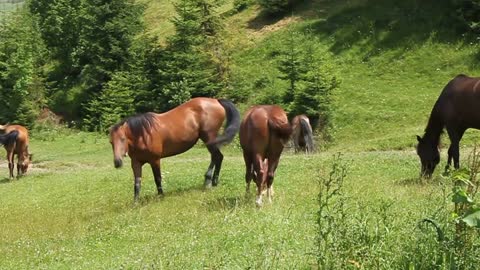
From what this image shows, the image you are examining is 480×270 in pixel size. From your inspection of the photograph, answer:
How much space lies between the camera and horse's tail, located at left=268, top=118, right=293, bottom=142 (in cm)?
1080

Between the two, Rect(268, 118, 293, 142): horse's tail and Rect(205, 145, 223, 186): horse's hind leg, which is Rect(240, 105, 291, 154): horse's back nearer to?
Rect(268, 118, 293, 142): horse's tail

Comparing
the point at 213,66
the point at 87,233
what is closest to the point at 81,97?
the point at 213,66

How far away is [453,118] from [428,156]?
3.24 feet

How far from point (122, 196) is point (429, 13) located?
27.2 m

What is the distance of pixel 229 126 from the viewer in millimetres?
13922

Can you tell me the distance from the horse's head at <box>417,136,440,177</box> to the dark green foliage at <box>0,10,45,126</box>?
33497 mm

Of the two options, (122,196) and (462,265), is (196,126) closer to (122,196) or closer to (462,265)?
(122,196)

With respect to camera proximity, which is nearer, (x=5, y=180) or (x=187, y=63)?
(x=5, y=180)

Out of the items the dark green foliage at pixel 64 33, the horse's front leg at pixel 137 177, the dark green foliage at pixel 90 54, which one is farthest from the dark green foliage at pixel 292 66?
Answer: the dark green foliage at pixel 64 33

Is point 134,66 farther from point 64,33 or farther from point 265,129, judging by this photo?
point 265,129

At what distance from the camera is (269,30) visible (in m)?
41.4

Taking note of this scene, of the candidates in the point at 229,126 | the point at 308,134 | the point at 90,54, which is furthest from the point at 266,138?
the point at 90,54

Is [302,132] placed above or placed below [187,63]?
above

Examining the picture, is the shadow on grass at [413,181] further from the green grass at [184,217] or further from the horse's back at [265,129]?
the horse's back at [265,129]
